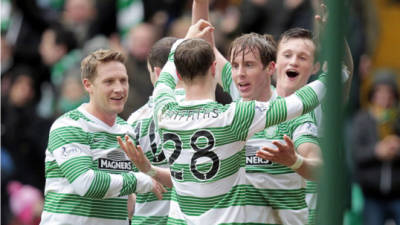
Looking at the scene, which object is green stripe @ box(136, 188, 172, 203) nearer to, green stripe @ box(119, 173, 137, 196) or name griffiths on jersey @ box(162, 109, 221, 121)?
green stripe @ box(119, 173, 137, 196)

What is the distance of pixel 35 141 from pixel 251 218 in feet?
21.0

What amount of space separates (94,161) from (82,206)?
33 cm

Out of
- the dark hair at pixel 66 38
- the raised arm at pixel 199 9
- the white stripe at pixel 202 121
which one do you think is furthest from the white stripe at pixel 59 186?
the dark hair at pixel 66 38

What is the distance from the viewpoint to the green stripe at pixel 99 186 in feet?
23.8

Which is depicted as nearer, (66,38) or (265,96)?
(265,96)

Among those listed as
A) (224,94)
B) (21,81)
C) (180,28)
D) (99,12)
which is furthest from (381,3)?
(224,94)

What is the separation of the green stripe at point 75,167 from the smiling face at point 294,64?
59.3 inches

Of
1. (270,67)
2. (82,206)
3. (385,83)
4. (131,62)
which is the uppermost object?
(131,62)

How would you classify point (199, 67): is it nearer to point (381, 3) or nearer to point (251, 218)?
point (251, 218)

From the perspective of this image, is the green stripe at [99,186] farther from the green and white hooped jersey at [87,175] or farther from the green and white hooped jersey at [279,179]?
the green and white hooped jersey at [279,179]

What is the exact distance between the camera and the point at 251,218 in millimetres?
6988

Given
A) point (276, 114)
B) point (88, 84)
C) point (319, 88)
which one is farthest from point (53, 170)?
point (319, 88)

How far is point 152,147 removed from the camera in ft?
26.5

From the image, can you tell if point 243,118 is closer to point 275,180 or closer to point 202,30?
point 275,180
